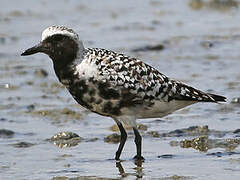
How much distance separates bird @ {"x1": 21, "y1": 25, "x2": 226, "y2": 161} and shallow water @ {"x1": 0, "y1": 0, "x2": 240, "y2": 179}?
56 cm

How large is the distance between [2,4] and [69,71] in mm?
11183

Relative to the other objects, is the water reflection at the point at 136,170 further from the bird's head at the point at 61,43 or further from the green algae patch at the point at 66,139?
the bird's head at the point at 61,43

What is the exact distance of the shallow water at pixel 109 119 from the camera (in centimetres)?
905

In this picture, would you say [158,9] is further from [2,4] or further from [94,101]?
[94,101]

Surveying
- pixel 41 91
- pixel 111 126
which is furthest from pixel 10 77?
pixel 111 126

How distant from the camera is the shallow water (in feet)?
29.7

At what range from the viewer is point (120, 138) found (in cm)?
1015

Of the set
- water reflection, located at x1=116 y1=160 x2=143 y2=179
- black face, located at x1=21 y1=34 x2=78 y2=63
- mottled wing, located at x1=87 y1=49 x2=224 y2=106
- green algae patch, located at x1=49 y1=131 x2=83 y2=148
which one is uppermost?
black face, located at x1=21 y1=34 x2=78 y2=63

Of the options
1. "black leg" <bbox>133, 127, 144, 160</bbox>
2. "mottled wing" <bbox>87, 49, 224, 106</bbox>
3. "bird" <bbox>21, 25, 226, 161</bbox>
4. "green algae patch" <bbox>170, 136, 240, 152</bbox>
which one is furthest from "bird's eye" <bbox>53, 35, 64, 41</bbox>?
"green algae patch" <bbox>170, 136, 240, 152</bbox>

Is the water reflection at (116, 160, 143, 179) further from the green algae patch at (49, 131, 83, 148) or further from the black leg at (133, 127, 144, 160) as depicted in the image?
the green algae patch at (49, 131, 83, 148)

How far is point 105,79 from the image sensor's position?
9086 millimetres

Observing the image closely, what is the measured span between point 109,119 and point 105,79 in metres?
2.37

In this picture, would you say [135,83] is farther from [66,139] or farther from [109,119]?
[109,119]

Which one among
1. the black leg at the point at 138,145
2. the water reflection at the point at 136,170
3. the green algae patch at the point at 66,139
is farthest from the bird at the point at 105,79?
the green algae patch at the point at 66,139
